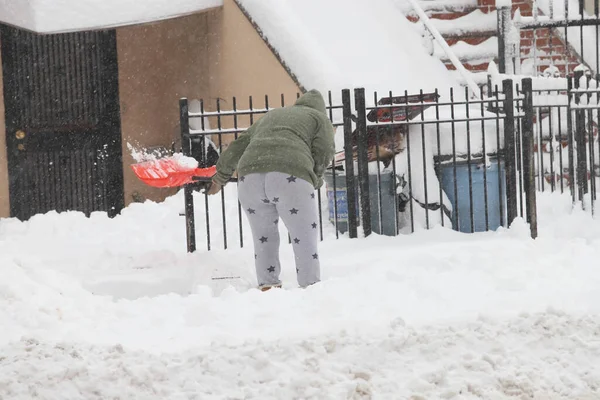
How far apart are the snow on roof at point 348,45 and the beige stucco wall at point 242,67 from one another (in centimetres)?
21

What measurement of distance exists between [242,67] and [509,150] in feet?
12.2

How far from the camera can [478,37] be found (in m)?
12.9

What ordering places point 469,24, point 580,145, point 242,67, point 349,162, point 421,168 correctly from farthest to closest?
point 469,24 < point 242,67 < point 580,145 < point 421,168 < point 349,162

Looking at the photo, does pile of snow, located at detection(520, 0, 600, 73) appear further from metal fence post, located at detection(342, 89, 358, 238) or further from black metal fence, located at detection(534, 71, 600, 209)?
metal fence post, located at detection(342, 89, 358, 238)

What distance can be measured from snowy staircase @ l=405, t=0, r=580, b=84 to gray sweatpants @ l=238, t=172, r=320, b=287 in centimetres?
522

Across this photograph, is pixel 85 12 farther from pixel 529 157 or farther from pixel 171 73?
pixel 529 157

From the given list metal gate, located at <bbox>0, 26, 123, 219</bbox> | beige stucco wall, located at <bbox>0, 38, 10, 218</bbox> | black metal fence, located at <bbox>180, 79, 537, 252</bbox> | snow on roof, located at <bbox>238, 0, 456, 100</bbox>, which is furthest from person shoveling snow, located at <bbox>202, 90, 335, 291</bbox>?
metal gate, located at <bbox>0, 26, 123, 219</bbox>

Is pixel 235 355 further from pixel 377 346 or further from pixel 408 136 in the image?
pixel 408 136

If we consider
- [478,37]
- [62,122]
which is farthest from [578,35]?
[62,122]

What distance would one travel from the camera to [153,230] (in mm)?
10648

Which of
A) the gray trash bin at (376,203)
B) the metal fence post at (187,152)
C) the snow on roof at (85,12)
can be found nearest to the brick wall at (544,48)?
the snow on roof at (85,12)

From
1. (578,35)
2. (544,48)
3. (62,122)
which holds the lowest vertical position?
(62,122)

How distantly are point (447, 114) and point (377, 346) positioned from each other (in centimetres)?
486

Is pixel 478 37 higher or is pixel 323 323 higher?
pixel 478 37
